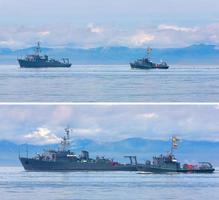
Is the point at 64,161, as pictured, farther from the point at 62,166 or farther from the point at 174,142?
the point at 174,142

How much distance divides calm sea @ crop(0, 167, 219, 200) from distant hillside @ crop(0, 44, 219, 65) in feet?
16.0

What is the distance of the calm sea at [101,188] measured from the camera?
92.4 ft

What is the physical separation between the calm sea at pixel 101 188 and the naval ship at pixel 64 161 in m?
1.56

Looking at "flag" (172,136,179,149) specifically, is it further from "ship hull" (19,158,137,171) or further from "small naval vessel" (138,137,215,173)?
"ship hull" (19,158,137,171)

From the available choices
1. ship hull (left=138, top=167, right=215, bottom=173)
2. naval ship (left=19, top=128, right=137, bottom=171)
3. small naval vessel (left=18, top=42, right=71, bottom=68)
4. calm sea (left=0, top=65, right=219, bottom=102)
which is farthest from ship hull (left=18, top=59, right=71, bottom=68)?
ship hull (left=138, top=167, right=215, bottom=173)

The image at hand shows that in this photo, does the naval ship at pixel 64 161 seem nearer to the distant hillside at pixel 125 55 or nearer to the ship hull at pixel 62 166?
the ship hull at pixel 62 166

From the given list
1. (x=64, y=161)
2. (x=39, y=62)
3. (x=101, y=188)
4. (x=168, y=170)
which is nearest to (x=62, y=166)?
(x=64, y=161)

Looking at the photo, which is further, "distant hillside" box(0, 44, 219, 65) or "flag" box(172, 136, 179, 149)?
"flag" box(172, 136, 179, 149)

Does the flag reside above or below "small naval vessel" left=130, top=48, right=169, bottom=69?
above

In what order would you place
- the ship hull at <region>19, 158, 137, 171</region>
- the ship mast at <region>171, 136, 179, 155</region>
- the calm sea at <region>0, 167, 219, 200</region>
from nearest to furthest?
the calm sea at <region>0, 167, 219, 200</region>
the ship hull at <region>19, 158, 137, 171</region>
the ship mast at <region>171, 136, 179, 155</region>

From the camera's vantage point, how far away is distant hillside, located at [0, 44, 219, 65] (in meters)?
21.5

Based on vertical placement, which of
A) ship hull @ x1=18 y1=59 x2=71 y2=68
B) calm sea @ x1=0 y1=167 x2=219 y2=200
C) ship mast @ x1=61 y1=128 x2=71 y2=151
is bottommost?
calm sea @ x1=0 y1=167 x2=219 y2=200

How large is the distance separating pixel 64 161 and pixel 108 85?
21.8 metres

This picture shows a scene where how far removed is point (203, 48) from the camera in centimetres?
2122
